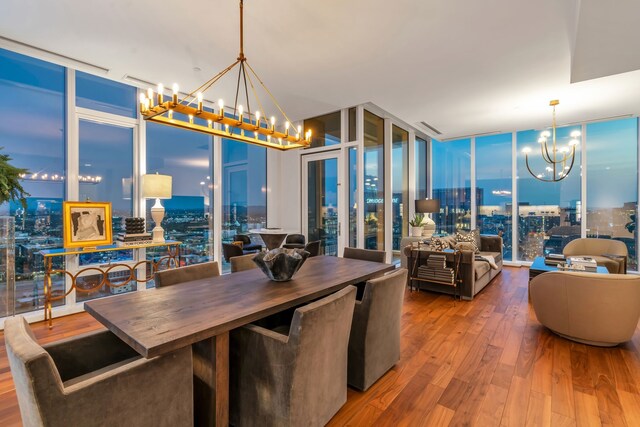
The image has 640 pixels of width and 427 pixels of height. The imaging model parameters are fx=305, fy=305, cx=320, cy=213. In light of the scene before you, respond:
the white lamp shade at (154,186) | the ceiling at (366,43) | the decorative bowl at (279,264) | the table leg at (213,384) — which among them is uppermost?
the ceiling at (366,43)

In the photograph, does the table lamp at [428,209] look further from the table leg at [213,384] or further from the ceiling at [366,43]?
the table leg at [213,384]

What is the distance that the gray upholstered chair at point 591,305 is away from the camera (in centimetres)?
259

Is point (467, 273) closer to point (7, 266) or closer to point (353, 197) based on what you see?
point (353, 197)

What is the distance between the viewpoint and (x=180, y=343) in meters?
1.33

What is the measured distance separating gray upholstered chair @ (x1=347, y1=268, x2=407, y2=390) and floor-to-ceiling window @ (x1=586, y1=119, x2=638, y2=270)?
6185 millimetres

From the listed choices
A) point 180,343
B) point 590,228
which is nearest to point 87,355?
Result: point 180,343

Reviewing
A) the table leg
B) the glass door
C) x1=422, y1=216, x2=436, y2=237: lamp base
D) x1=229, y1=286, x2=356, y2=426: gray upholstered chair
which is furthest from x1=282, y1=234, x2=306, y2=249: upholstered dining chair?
the table leg

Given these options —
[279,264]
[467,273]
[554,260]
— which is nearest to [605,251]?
[554,260]

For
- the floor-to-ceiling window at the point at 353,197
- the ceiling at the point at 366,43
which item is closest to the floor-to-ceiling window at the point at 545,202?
the ceiling at the point at 366,43

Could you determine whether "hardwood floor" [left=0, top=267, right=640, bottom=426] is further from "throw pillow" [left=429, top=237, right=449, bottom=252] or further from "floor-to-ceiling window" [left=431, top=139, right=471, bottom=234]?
"floor-to-ceiling window" [left=431, top=139, right=471, bottom=234]

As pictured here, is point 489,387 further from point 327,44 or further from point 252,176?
point 252,176

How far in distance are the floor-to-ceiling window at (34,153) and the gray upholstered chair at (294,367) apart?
3.44m

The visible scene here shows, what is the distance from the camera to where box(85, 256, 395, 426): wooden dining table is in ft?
4.53

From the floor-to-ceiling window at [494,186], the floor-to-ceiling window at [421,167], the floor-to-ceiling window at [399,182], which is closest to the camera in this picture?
the floor-to-ceiling window at [399,182]
